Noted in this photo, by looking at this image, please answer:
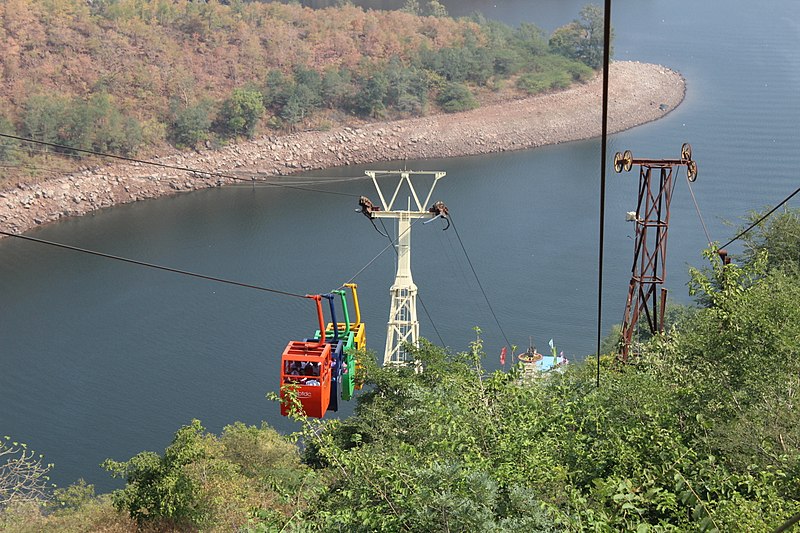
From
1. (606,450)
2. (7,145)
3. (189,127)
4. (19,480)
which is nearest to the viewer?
(606,450)

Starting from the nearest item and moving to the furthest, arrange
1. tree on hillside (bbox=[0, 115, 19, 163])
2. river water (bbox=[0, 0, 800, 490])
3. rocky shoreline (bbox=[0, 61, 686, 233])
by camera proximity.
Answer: river water (bbox=[0, 0, 800, 490])
rocky shoreline (bbox=[0, 61, 686, 233])
tree on hillside (bbox=[0, 115, 19, 163])

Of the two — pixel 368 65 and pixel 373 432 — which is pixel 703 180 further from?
pixel 373 432

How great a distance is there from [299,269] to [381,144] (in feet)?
56.2

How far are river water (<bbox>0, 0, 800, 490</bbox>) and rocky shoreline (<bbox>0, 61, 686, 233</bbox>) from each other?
4.05ft

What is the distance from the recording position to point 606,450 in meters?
6.00

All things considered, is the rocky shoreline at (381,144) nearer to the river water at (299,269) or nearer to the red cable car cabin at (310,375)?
the river water at (299,269)

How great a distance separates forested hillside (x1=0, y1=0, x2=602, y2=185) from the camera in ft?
124

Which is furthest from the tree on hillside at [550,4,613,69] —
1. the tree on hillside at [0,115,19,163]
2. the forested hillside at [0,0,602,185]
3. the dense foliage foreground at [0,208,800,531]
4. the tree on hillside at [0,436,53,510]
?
the dense foliage foreground at [0,208,800,531]

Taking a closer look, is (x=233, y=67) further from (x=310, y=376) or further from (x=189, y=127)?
(x=310, y=376)

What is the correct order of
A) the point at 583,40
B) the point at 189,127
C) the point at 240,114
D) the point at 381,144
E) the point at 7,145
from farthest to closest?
the point at 583,40 < the point at 381,144 < the point at 240,114 < the point at 189,127 < the point at 7,145

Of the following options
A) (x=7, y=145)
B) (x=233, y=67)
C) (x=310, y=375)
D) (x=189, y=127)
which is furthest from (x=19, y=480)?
(x=233, y=67)

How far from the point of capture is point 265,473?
12438mm

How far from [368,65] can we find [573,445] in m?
40.2

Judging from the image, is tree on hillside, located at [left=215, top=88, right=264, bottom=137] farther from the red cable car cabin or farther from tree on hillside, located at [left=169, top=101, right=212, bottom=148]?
the red cable car cabin
